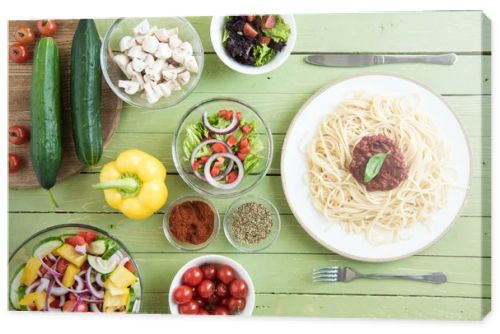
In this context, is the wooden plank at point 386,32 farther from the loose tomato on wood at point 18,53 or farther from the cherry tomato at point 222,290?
the cherry tomato at point 222,290

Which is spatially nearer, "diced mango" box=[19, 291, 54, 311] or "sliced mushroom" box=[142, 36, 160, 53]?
"sliced mushroom" box=[142, 36, 160, 53]

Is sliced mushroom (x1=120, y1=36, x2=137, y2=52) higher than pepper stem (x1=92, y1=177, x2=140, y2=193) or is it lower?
higher

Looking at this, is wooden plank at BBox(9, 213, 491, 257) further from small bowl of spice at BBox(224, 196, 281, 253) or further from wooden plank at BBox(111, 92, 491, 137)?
wooden plank at BBox(111, 92, 491, 137)

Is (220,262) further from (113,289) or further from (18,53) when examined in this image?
(18,53)

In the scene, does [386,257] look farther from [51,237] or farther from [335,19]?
[51,237]

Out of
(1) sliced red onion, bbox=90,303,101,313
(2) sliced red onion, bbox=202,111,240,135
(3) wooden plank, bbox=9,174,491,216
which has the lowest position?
(1) sliced red onion, bbox=90,303,101,313

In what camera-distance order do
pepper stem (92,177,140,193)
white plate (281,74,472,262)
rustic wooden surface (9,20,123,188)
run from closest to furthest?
pepper stem (92,177,140,193) → white plate (281,74,472,262) → rustic wooden surface (9,20,123,188)

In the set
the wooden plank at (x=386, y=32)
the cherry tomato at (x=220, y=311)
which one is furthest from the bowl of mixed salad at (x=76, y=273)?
the wooden plank at (x=386, y=32)

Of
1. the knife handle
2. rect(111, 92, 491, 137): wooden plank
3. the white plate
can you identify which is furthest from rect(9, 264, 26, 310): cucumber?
the knife handle
